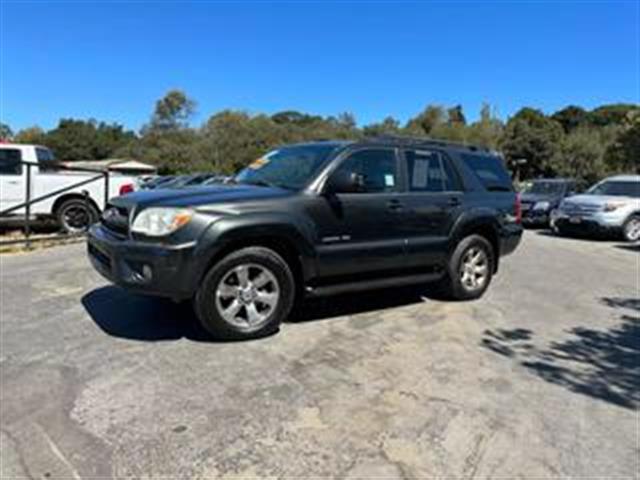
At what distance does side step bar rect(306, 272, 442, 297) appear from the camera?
5949 millimetres

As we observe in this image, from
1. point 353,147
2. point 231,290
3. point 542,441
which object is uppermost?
point 353,147

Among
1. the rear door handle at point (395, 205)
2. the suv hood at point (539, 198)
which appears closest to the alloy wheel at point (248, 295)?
the rear door handle at point (395, 205)

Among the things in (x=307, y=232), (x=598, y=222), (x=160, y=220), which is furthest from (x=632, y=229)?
(x=160, y=220)

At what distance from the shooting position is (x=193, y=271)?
16.8 ft

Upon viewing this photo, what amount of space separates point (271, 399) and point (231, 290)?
1.37 meters

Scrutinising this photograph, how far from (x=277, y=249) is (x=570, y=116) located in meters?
97.1

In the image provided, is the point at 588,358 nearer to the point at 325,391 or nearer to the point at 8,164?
the point at 325,391

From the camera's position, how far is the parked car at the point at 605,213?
51.4 feet

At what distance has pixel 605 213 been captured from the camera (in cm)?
1568

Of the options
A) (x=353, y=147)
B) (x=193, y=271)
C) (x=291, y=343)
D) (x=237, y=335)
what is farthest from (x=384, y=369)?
(x=353, y=147)

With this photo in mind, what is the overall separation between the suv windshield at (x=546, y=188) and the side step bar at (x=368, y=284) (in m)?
14.7

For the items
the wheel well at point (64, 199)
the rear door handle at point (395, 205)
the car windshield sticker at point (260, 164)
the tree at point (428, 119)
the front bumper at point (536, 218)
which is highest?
the tree at point (428, 119)

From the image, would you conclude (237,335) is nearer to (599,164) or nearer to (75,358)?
(75,358)

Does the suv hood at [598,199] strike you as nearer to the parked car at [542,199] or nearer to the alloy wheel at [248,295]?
the parked car at [542,199]
